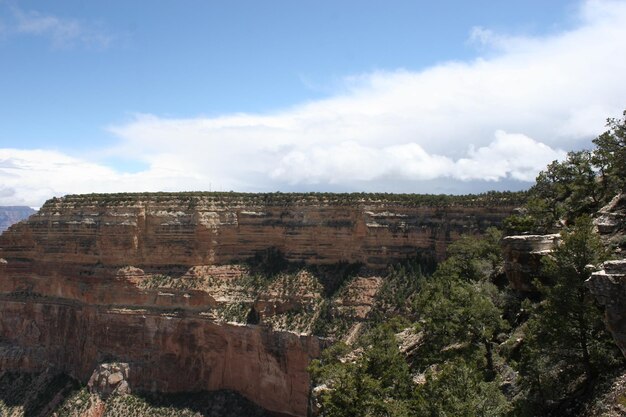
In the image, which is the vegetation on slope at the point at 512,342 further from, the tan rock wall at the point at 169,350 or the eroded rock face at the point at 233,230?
the eroded rock face at the point at 233,230

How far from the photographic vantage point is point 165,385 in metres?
69.8

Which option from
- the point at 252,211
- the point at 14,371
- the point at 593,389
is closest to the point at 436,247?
the point at 252,211

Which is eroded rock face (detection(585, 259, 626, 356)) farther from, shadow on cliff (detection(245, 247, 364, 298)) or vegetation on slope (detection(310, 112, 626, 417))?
shadow on cliff (detection(245, 247, 364, 298))

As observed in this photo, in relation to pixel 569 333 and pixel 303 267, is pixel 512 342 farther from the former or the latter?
pixel 303 267

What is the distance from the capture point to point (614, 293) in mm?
17188

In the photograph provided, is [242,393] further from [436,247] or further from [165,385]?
[436,247]

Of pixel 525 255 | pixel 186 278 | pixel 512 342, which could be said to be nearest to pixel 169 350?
pixel 186 278

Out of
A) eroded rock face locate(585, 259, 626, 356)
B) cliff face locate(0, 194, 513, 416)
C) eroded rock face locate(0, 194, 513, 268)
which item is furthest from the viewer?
Answer: eroded rock face locate(0, 194, 513, 268)

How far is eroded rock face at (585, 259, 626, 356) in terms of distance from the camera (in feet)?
56.0

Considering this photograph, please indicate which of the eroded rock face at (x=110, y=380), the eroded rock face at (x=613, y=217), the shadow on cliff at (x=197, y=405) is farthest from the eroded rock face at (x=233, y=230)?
the eroded rock face at (x=613, y=217)

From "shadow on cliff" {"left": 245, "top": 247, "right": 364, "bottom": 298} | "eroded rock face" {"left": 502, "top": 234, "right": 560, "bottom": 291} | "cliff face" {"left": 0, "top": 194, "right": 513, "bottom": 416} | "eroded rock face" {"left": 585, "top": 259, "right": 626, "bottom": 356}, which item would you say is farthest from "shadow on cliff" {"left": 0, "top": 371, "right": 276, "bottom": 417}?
"eroded rock face" {"left": 585, "top": 259, "right": 626, "bottom": 356}

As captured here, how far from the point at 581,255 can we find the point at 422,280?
4307cm

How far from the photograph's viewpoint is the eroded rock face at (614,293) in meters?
17.1

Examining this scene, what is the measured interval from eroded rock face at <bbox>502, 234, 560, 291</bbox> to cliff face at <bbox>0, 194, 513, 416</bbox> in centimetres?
3317
